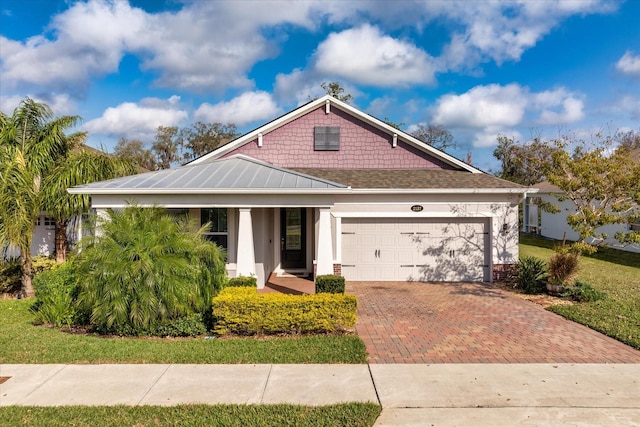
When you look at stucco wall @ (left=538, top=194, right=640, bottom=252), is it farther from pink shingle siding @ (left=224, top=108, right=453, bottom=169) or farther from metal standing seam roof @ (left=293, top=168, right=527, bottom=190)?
pink shingle siding @ (left=224, top=108, right=453, bottom=169)

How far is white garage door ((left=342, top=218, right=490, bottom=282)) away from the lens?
507 inches

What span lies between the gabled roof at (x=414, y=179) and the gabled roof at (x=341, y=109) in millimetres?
547

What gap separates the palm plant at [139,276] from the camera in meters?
7.25

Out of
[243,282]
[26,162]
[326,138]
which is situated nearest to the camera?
[243,282]

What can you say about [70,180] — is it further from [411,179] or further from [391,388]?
[391,388]

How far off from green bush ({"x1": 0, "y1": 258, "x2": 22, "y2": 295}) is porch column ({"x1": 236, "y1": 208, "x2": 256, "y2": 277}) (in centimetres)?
750

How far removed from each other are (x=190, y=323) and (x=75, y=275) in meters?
2.86

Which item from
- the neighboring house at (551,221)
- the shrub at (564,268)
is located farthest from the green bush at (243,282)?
the neighboring house at (551,221)

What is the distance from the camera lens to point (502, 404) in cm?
485

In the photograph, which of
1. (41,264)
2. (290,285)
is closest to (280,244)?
(290,285)

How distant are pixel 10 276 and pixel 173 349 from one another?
863cm

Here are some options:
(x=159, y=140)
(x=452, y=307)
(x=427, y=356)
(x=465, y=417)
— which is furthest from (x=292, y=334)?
(x=159, y=140)

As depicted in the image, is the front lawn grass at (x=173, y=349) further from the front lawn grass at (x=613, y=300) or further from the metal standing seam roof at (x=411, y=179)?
the metal standing seam roof at (x=411, y=179)

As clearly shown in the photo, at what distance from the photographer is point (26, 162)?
447 inches
